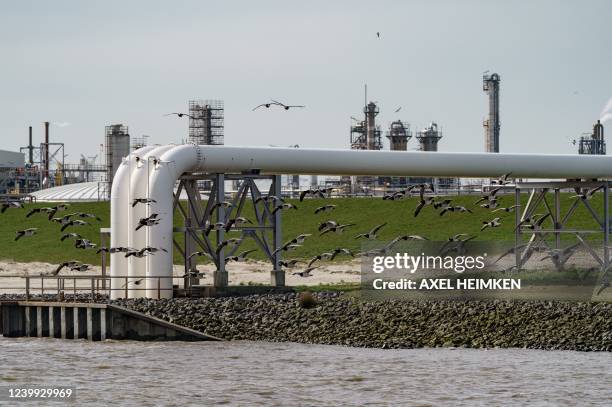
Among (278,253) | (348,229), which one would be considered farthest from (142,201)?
(348,229)

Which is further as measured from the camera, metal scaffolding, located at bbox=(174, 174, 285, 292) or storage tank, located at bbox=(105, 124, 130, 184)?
storage tank, located at bbox=(105, 124, 130, 184)

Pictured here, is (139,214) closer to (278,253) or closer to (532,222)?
(278,253)

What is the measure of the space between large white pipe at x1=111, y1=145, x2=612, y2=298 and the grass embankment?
16645 mm

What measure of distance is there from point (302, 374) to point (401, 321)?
28.9 ft

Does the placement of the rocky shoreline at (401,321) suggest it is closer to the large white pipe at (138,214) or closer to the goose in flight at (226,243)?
the large white pipe at (138,214)

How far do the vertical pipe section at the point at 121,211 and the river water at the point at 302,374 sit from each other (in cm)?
665

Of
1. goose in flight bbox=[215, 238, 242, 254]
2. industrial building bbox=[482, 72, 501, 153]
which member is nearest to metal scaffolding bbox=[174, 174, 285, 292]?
goose in flight bbox=[215, 238, 242, 254]

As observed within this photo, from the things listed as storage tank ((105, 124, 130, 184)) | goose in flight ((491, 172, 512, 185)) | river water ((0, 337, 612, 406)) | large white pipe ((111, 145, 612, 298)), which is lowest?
river water ((0, 337, 612, 406))

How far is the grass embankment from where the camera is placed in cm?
8075

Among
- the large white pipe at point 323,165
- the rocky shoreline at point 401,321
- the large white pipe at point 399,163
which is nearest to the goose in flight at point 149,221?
the large white pipe at point 323,165

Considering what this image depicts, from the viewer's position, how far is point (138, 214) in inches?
2042

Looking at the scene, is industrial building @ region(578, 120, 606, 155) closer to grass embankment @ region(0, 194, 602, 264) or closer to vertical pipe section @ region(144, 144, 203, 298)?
grass embankment @ region(0, 194, 602, 264)

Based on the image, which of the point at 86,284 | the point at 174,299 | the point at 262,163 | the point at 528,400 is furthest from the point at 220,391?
the point at 86,284

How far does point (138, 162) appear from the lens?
5212 cm
